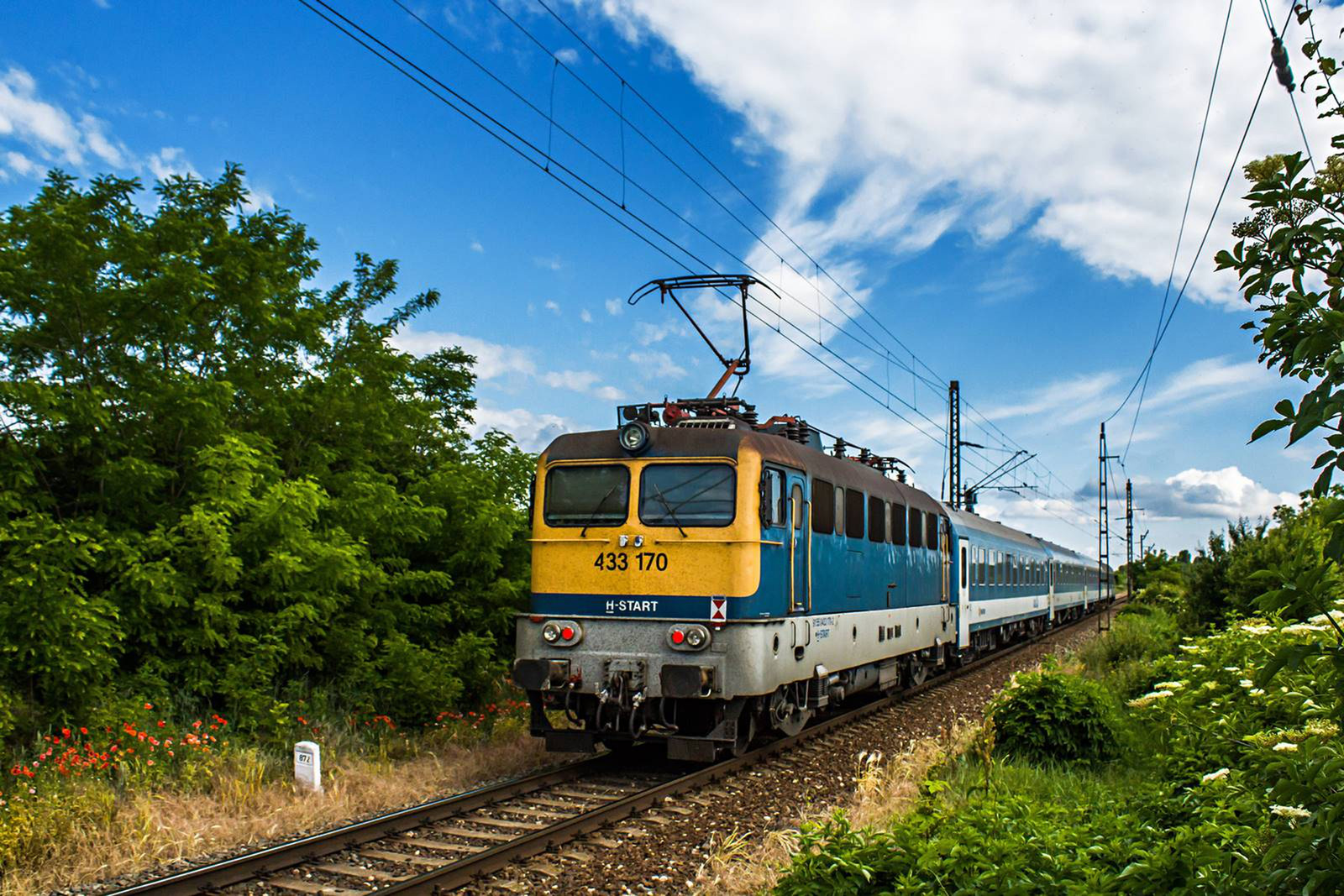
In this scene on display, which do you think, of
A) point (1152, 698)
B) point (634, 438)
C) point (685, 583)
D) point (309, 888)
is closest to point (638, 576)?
point (685, 583)

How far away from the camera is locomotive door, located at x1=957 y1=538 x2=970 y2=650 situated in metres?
19.2

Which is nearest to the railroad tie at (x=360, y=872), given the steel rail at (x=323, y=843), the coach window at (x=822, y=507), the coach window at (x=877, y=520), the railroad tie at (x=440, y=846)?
the steel rail at (x=323, y=843)

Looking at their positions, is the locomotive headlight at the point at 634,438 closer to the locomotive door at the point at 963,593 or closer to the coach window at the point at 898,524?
the coach window at the point at 898,524

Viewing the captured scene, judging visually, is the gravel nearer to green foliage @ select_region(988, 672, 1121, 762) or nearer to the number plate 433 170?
green foliage @ select_region(988, 672, 1121, 762)

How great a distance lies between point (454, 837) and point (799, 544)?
477 centimetres

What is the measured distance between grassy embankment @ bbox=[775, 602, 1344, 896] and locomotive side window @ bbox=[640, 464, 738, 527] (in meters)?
3.19

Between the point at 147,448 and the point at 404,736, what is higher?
the point at 147,448

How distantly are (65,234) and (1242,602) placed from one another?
16.2 m

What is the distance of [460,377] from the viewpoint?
18.2 metres

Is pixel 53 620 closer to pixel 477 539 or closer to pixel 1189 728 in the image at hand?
pixel 477 539

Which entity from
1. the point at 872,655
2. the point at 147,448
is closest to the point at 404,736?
the point at 147,448

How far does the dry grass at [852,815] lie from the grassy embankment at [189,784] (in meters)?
3.34

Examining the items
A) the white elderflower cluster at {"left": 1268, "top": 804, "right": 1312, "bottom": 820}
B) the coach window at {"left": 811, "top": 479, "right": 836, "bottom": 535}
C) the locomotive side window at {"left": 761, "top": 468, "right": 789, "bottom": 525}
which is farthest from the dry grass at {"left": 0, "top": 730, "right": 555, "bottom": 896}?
the white elderflower cluster at {"left": 1268, "top": 804, "right": 1312, "bottom": 820}

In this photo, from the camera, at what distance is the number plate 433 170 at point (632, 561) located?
10.1m
